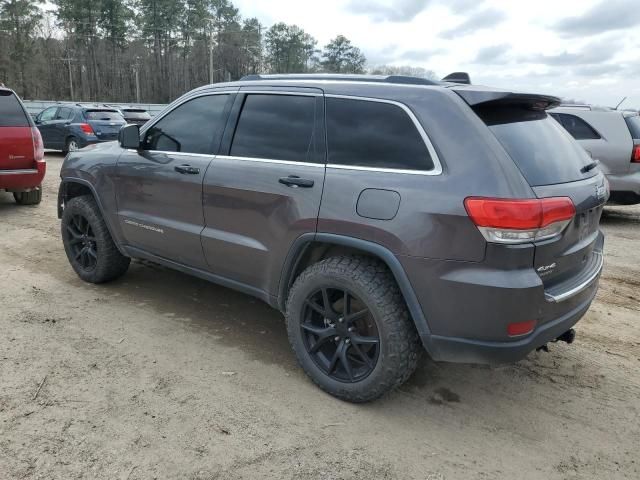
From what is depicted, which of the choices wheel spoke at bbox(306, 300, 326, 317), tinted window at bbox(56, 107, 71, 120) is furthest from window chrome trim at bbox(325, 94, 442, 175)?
tinted window at bbox(56, 107, 71, 120)

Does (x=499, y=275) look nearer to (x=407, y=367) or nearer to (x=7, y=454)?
(x=407, y=367)

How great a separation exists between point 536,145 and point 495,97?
1.18ft

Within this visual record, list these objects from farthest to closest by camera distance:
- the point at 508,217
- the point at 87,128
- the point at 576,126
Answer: the point at 87,128 < the point at 576,126 < the point at 508,217

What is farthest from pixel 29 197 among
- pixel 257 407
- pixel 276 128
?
pixel 257 407

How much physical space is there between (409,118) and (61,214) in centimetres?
371

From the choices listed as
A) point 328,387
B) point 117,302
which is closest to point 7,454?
point 328,387

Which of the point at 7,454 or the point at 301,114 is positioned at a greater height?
the point at 301,114

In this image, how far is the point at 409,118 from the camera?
2760 millimetres

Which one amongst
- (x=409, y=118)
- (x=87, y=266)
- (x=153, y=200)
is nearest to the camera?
(x=409, y=118)

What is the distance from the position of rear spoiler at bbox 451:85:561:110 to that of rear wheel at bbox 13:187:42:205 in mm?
7671

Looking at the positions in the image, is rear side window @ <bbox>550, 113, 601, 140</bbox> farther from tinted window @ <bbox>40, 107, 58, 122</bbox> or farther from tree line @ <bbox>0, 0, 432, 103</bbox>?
tree line @ <bbox>0, 0, 432, 103</bbox>

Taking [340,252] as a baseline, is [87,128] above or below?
above

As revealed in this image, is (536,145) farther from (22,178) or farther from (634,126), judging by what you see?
(22,178)

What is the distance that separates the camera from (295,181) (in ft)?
10.1
